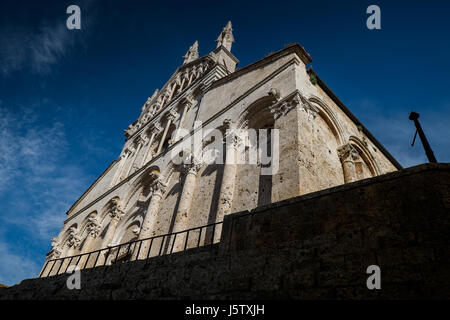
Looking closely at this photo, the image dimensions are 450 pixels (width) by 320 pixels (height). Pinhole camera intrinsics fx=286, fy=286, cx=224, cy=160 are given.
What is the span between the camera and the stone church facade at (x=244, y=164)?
7.46 meters

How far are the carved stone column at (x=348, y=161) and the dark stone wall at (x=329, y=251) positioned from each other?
5862 millimetres

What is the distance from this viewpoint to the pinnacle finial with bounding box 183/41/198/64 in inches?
981

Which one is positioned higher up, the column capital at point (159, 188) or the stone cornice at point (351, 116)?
the stone cornice at point (351, 116)

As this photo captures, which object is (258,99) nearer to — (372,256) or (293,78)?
(293,78)

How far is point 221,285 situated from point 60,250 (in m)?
18.2

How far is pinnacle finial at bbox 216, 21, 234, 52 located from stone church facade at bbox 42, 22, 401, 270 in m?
2.30

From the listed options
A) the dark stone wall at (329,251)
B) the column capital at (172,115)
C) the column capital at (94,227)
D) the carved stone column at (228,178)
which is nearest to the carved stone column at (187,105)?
the column capital at (172,115)

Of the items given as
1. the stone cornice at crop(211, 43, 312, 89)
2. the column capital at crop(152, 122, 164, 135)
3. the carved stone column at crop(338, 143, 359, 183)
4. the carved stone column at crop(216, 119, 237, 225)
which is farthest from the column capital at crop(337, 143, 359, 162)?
the column capital at crop(152, 122, 164, 135)

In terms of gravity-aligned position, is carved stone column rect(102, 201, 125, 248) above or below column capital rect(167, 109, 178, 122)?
below

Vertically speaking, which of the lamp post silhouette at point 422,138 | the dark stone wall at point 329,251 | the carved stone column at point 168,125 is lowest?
the dark stone wall at point 329,251

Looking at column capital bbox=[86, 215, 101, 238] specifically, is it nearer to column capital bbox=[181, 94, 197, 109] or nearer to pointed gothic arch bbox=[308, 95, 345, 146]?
column capital bbox=[181, 94, 197, 109]

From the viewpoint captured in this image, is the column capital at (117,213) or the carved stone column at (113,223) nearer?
the carved stone column at (113,223)

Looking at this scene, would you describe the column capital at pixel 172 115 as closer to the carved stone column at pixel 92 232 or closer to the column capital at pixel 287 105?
the carved stone column at pixel 92 232

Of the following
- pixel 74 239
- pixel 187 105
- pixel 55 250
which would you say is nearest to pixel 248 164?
pixel 187 105
